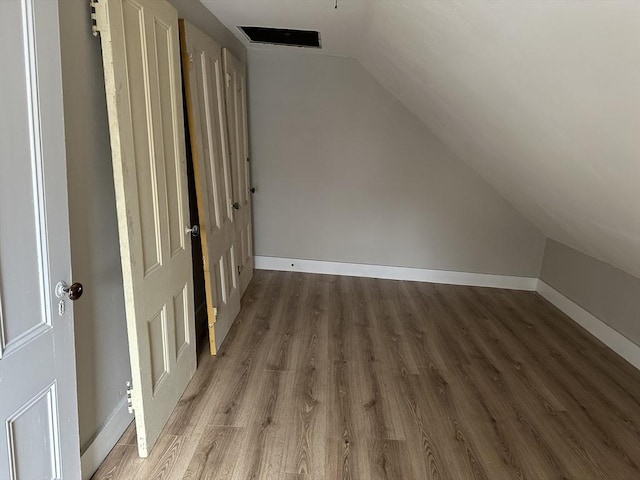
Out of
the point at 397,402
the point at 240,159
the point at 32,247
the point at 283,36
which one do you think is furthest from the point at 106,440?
the point at 283,36

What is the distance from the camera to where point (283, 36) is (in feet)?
11.4

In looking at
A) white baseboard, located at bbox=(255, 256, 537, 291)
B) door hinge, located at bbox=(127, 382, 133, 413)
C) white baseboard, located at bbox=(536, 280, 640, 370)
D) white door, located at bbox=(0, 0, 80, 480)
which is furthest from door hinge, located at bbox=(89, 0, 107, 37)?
white baseboard, located at bbox=(536, 280, 640, 370)

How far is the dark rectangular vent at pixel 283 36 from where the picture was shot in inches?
129

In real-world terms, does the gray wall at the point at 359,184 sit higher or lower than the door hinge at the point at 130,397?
higher

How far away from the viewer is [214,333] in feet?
8.97

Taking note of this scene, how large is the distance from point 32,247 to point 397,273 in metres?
3.70

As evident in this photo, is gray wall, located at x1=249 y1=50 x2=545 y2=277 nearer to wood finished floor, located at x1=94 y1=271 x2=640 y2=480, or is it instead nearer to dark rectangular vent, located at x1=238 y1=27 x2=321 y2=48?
dark rectangular vent, located at x1=238 y1=27 x2=321 y2=48

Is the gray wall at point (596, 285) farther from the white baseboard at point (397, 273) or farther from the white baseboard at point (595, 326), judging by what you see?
the white baseboard at point (397, 273)

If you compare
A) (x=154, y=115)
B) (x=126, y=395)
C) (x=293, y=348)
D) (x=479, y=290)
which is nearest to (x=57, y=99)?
(x=154, y=115)

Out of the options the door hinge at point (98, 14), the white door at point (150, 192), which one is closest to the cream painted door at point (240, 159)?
the white door at point (150, 192)

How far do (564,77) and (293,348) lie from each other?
2220mm

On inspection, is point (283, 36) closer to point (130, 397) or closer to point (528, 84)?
point (528, 84)

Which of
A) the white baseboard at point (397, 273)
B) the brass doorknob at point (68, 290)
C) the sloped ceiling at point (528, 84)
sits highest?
the sloped ceiling at point (528, 84)

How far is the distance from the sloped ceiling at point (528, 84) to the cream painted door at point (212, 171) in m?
0.47
